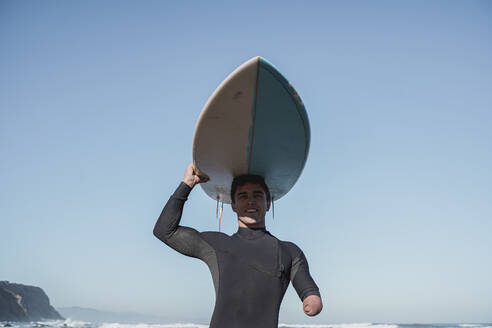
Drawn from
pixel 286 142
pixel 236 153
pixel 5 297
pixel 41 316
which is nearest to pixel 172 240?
pixel 236 153

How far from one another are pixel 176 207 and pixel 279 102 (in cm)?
99

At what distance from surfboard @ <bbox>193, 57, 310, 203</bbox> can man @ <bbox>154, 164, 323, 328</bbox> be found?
0.22m

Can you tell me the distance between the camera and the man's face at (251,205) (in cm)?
316

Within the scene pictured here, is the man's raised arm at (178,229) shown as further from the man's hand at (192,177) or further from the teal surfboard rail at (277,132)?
the teal surfboard rail at (277,132)

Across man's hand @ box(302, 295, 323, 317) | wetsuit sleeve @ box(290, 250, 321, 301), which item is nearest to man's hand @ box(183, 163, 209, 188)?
wetsuit sleeve @ box(290, 250, 321, 301)

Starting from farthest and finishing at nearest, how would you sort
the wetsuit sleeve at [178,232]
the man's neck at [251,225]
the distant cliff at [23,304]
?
the distant cliff at [23,304] → the man's neck at [251,225] → the wetsuit sleeve at [178,232]

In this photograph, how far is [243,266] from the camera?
2.85 m

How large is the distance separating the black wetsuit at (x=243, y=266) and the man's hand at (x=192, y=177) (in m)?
0.06

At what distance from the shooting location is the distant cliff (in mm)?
46516

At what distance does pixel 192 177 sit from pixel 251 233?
58 cm

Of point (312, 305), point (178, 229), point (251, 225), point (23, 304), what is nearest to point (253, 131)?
point (251, 225)

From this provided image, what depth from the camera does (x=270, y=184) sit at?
3504 millimetres

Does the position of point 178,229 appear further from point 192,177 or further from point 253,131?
point 253,131

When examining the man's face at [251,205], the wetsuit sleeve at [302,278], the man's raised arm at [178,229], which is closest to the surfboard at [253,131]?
the man's face at [251,205]
